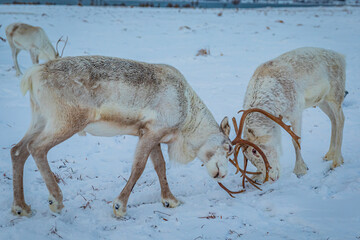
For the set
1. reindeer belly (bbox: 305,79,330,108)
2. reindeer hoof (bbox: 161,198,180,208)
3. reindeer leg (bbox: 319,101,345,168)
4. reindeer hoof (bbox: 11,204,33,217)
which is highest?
reindeer belly (bbox: 305,79,330,108)

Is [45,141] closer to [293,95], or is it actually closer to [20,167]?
[20,167]

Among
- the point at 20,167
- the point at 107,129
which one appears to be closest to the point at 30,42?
the point at 20,167

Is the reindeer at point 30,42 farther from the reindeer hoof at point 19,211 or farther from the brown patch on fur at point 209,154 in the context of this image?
the brown patch on fur at point 209,154

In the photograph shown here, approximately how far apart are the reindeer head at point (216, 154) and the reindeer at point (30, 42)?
7195 millimetres

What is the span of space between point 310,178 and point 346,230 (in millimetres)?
1346

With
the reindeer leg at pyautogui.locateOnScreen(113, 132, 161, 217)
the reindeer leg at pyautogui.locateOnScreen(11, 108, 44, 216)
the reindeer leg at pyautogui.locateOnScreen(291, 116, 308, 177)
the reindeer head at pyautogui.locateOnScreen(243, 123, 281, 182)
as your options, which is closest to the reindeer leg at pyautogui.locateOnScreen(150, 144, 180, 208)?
the reindeer leg at pyautogui.locateOnScreen(113, 132, 161, 217)

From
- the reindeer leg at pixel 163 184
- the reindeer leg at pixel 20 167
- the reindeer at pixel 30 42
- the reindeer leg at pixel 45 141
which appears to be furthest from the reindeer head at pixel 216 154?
the reindeer at pixel 30 42

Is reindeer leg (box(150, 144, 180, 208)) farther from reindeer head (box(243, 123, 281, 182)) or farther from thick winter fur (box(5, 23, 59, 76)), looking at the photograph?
thick winter fur (box(5, 23, 59, 76))

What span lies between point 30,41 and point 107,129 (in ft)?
25.1

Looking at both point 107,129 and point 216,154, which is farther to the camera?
point 216,154

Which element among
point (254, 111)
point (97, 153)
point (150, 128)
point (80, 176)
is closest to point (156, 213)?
point (150, 128)

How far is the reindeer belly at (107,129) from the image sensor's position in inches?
Result: 129

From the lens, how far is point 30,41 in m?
9.66

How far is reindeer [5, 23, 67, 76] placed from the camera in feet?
31.4
